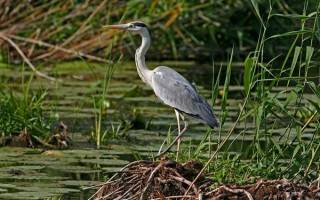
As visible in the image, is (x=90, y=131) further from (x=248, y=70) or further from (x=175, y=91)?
(x=248, y=70)

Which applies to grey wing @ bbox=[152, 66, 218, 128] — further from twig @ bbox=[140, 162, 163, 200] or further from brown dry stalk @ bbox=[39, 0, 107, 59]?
brown dry stalk @ bbox=[39, 0, 107, 59]

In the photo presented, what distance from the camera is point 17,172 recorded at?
720 centimetres

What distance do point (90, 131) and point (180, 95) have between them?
1.99 metres

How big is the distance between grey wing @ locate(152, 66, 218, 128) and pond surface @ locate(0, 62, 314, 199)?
206mm

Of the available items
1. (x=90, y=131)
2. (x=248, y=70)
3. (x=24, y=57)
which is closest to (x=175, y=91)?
(x=248, y=70)

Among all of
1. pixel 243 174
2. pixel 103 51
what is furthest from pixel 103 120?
pixel 103 51

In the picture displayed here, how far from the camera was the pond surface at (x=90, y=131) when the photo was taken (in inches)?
275

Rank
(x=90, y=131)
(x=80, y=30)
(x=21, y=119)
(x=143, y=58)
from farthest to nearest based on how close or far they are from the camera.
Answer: (x=80, y=30) → (x=90, y=131) → (x=21, y=119) → (x=143, y=58)

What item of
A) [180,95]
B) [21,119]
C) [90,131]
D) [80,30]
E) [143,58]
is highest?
[143,58]

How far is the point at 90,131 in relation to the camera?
8.83 meters

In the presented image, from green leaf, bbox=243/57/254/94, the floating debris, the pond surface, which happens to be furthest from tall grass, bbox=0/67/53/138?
green leaf, bbox=243/57/254/94

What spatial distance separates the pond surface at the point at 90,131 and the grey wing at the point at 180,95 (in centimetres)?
21

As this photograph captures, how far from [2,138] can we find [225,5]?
6.21 meters

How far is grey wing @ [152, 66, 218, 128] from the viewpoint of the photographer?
682 cm
